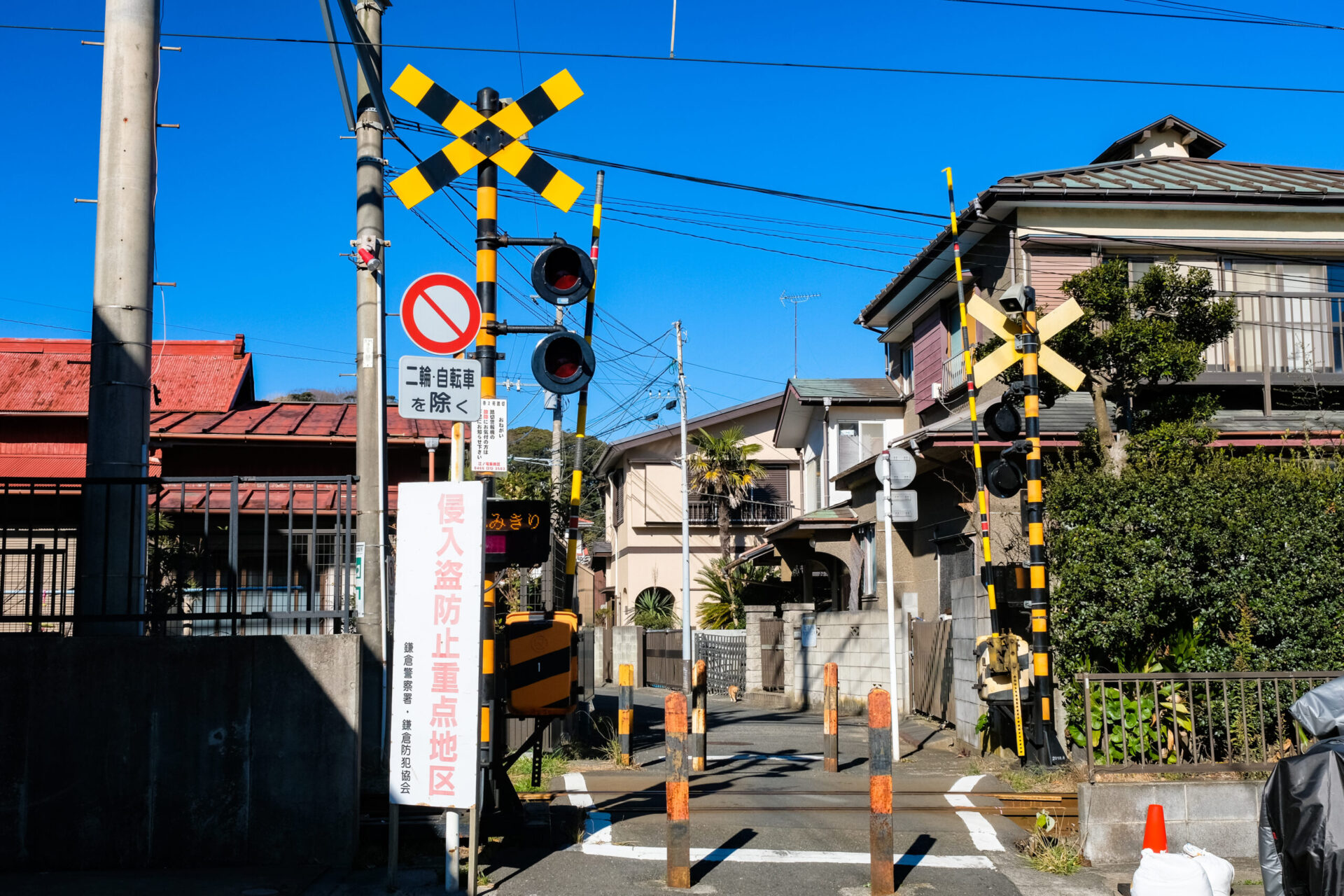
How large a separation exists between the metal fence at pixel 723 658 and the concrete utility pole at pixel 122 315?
56.9ft

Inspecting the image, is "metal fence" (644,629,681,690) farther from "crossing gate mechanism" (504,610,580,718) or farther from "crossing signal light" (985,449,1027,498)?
"crossing gate mechanism" (504,610,580,718)

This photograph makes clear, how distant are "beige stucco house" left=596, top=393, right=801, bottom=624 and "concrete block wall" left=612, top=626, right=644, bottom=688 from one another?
811cm

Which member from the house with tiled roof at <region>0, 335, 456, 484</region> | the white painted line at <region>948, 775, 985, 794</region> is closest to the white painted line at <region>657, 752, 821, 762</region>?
the white painted line at <region>948, 775, 985, 794</region>

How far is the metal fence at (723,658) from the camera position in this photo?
24.4 m

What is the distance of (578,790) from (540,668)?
2.32 meters

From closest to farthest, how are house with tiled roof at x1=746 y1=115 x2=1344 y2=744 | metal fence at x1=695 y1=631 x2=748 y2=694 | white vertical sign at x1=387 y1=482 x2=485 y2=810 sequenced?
white vertical sign at x1=387 y1=482 x2=485 y2=810
house with tiled roof at x1=746 y1=115 x2=1344 y2=744
metal fence at x1=695 y1=631 x2=748 y2=694

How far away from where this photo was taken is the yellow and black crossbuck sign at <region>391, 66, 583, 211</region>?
7.26 m

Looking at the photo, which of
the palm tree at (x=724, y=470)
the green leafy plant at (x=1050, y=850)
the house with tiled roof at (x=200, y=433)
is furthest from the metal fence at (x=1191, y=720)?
the palm tree at (x=724, y=470)

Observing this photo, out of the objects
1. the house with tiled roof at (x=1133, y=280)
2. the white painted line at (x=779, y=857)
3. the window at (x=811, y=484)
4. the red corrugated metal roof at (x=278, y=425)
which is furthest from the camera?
the window at (x=811, y=484)

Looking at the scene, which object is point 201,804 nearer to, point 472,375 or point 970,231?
point 472,375

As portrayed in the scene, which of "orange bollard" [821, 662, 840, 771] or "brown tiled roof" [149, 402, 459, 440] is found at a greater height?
"brown tiled roof" [149, 402, 459, 440]

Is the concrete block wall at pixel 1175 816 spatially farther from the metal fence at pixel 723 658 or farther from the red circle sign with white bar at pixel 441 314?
the metal fence at pixel 723 658

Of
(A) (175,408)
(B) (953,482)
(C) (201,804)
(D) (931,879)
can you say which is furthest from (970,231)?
(A) (175,408)

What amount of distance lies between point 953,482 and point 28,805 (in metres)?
12.0
